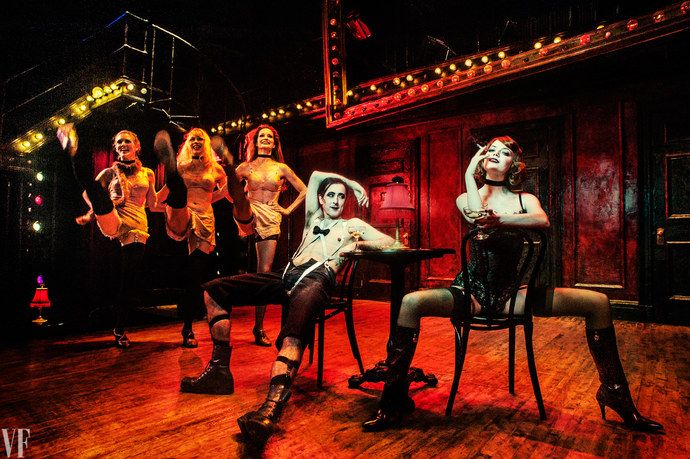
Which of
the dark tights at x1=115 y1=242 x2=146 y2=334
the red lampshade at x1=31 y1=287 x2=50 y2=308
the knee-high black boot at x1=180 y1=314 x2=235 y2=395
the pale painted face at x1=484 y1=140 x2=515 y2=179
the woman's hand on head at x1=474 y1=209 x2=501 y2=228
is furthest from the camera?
the red lampshade at x1=31 y1=287 x2=50 y2=308

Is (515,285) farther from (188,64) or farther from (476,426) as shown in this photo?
(188,64)

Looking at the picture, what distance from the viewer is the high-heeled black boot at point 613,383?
1812 mm

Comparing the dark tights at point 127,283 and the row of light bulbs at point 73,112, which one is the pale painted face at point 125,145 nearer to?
the dark tights at point 127,283

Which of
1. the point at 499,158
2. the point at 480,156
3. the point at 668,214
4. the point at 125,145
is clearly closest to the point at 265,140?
the point at 125,145

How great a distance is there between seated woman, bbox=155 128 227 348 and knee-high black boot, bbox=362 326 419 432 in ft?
7.77

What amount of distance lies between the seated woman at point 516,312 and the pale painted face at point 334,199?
2.62 feet

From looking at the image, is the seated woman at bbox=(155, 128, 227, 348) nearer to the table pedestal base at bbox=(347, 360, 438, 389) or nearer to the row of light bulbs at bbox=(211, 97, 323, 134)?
the table pedestal base at bbox=(347, 360, 438, 389)

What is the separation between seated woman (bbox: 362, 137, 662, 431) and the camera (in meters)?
1.84

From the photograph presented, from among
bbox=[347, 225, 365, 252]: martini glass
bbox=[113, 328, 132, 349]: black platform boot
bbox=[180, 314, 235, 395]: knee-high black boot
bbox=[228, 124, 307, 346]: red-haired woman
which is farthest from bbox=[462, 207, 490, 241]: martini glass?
bbox=[113, 328, 132, 349]: black platform boot

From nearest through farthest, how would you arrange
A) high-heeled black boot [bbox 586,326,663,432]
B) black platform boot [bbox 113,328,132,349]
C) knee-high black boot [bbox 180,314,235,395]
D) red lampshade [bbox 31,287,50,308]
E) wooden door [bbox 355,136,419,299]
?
high-heeled black boot [bbox 586,326,663,432]
knee-high black boot [bbox 180,314,235,395]
black platform boot [bbox 113,328,132,349]
red lampshade [bbox 31,287,50,308]
wooden door [bbox 355,136,419,299]

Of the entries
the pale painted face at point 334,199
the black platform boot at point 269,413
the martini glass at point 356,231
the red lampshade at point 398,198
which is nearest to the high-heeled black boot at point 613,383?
Result: the martini glass at point 356,231

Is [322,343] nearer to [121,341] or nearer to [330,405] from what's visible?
[330,405]

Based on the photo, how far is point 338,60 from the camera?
6.64 metres

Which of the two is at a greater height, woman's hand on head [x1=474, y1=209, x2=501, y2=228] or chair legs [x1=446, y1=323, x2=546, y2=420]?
woman's hand on head [x1=474, y1=209, x2=501, y2=228]
